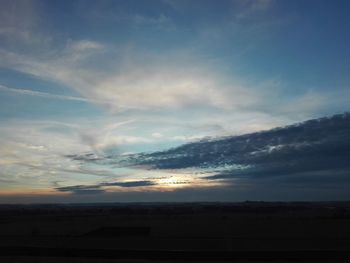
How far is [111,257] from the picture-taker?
33625 mm

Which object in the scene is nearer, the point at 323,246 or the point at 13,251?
the point at 13,251

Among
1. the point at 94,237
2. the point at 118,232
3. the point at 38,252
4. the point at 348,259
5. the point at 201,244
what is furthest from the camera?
the point at 118,232

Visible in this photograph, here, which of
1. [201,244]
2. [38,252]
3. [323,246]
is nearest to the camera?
[38,252]

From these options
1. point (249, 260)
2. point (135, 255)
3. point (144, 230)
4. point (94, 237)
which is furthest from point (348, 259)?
point (144, 230)

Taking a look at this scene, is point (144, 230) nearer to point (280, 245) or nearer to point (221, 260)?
point (280, 245)

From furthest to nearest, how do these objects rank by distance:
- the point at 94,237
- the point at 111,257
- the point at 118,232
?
the point at 118,232 → the point at 94,237 → the point at 111,257

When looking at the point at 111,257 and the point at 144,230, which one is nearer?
the point at 111,257

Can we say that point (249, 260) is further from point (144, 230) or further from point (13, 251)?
point (144, 230)

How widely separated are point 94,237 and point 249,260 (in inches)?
1003

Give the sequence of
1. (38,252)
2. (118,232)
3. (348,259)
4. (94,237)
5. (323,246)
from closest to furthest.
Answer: (348,259) < (38,252) < (323,246) < (94,237) < (118,232)

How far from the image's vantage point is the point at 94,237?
52.4m

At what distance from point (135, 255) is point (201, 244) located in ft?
34.5

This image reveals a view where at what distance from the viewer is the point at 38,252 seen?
36938 mm

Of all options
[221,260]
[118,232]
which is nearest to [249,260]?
[221,260]
